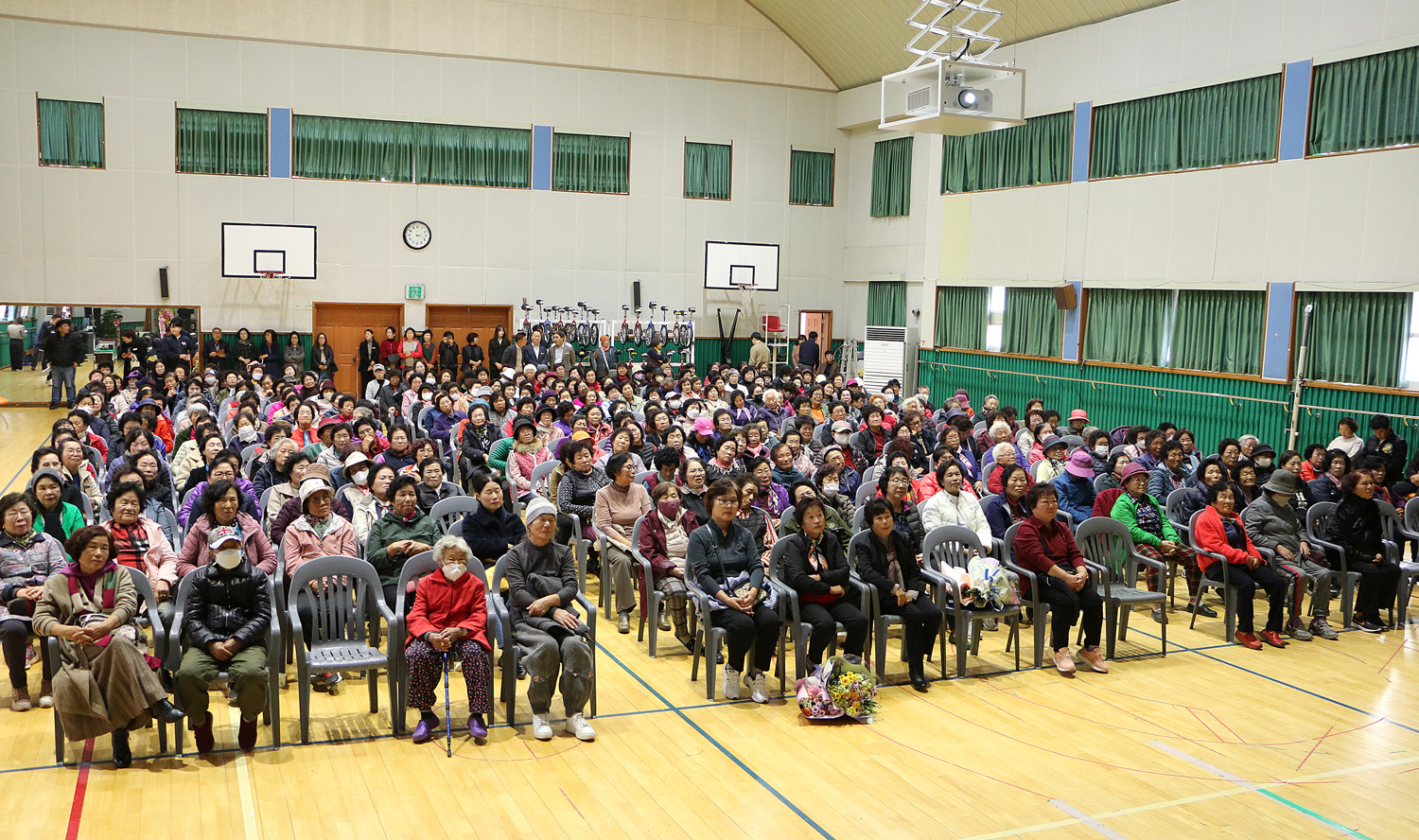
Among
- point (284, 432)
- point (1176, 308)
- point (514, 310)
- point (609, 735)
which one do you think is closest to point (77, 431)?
point (284, 432)

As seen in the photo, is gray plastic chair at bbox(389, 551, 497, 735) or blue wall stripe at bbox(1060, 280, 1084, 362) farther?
blue wall stripe at bbox(1060, 280, 1084, 362)

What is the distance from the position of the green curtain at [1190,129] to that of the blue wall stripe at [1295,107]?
0.12m

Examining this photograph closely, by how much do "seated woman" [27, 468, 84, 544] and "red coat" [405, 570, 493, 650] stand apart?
2416mm

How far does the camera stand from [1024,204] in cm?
1742

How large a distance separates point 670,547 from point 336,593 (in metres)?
2.29

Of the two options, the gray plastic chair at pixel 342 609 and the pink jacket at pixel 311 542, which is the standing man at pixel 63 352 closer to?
the pink jacket at pixel 311 542

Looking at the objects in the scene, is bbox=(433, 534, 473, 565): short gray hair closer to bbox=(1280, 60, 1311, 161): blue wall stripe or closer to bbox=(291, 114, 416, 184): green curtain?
bbox=(1280, 60, 1311, 161): blue wall stripe

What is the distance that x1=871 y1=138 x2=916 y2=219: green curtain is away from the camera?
66.3 ft

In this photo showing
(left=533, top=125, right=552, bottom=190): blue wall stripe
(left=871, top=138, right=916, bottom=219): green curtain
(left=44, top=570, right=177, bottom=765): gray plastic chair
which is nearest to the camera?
(left=44, top=570, right=177, bottom=765): gray plastic chair

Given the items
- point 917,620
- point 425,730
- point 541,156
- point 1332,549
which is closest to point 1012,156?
point 541,156

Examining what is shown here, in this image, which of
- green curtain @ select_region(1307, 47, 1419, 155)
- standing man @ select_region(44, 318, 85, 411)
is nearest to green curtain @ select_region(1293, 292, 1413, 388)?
green curtain @ select_region(1307, 47, 1419, 155)

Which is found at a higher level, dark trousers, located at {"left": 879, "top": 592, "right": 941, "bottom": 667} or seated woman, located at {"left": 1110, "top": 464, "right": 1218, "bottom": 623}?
seated woman, located at {"left": 1110, "top": 464, "right": 1218, "bottom": 623}

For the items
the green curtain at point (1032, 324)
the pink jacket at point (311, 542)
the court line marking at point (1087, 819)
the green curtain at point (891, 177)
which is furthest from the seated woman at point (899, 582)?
the green curtain at point (891, 177)

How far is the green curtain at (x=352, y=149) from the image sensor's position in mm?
18562
